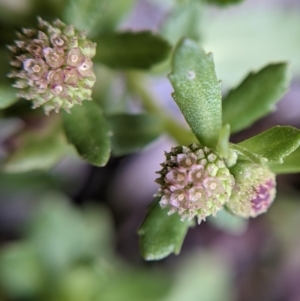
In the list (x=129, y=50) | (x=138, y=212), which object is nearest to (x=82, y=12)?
(x=129, y=50)

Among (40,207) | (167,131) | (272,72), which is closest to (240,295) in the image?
(40,207)

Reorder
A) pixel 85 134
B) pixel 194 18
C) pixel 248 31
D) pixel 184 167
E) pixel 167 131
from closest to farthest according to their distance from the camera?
pixel 184 167
pixel 85 134
pixel 167 131
pixel 194 18
pixel 248 31

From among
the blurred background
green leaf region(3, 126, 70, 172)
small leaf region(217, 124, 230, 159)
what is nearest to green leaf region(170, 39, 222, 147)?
small leaf region(217, 124, 230, 159)

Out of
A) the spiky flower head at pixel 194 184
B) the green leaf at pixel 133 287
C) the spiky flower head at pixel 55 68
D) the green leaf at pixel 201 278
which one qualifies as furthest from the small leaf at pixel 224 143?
the green leaf at pixel 201 278

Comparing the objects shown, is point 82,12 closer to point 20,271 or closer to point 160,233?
point 160,233

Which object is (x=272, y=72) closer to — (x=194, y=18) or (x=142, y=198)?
(x=194, y=18)

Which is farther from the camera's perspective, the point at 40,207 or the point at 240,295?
the point at 240,295

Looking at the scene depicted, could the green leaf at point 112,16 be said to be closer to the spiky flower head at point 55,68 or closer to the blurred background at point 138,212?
the blurred background at point 138,212
